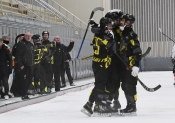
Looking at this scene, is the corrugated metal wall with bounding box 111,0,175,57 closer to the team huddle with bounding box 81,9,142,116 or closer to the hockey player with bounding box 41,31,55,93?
the hockey player with bounding box 41,31,55,93

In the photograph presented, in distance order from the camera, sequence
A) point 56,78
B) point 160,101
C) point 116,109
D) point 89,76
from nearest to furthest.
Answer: point 116,109 → point 160,101 → point 56,78 → point 89,76

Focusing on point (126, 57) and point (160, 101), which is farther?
point (160, 101)

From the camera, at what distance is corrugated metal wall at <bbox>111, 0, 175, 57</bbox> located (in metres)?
37.6

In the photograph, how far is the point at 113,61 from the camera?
1019 centimetres

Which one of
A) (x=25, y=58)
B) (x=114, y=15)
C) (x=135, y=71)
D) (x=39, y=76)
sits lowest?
(x=39, y=76)

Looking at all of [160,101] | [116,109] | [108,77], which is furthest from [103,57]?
[160,101]

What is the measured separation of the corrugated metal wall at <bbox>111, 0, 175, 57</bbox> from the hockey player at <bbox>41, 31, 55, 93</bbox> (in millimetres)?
21378

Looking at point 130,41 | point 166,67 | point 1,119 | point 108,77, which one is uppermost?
point 130,41

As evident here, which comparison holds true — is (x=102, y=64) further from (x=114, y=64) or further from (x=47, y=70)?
(x=47, y=70)

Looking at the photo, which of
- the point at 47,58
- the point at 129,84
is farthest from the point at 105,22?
the point at 47,58

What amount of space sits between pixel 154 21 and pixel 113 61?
92.4 feet

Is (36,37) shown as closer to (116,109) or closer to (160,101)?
(160,101)

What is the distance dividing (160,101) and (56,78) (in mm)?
4727

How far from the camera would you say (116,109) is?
10469 millimetres
